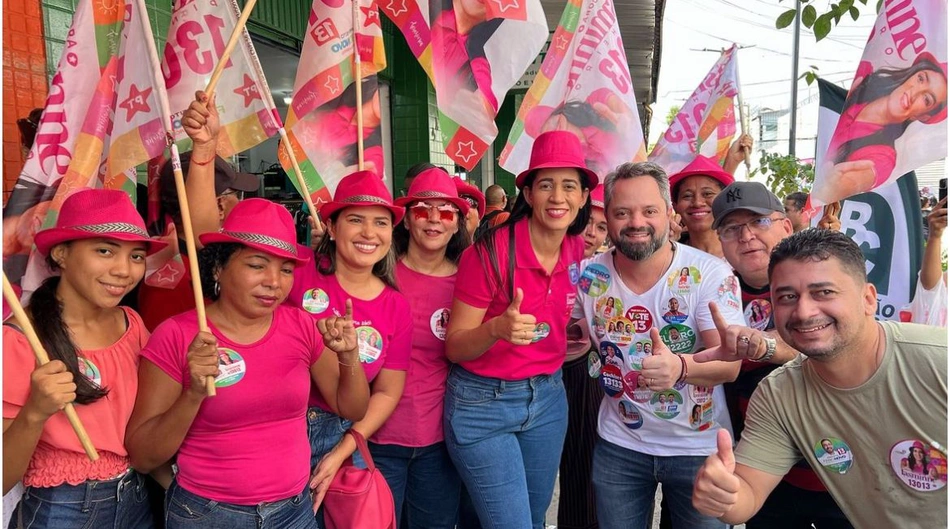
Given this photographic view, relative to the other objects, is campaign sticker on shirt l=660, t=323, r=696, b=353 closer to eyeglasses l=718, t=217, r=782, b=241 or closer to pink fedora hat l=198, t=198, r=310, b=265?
eyeglasses l=718, t=217, r=782, b=241

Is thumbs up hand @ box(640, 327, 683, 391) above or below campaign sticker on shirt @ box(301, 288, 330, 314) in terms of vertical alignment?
below

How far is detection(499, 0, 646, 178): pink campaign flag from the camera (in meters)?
3.54

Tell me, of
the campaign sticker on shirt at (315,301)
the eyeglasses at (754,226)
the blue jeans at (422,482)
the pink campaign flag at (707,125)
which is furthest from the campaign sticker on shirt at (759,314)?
the pink campaign flag at (707,125)

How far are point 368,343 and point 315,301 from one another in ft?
0.91

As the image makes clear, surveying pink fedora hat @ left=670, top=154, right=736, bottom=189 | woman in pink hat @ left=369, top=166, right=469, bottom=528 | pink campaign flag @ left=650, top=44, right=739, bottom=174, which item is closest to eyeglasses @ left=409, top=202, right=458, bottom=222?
woman in pink hat @ left=369, top=166, right=469, bottom=528

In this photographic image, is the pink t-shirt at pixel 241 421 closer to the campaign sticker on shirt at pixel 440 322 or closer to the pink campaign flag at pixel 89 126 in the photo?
the pink campaign flag at pixel 89 126

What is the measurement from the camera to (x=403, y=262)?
295cm

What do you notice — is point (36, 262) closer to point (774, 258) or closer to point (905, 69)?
point (774, 258)

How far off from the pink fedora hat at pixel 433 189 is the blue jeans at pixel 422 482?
1105 mm

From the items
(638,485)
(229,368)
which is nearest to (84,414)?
(229,368)

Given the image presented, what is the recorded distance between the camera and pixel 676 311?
2.52m

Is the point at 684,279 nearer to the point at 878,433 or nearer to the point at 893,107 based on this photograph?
the point at 878,433

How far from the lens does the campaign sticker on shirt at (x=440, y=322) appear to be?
2816 mm

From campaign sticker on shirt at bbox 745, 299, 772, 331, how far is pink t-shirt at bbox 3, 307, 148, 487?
2.46m
